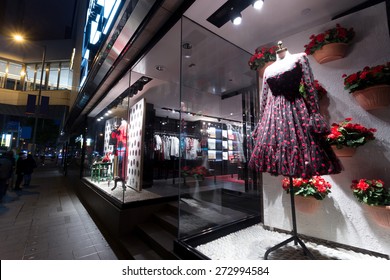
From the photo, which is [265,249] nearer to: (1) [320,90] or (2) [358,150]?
(2) [358,150]

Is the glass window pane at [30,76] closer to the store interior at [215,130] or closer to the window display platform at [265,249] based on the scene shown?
the store interior at [215,130]

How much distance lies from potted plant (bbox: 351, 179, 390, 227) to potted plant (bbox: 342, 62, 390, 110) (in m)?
0.66

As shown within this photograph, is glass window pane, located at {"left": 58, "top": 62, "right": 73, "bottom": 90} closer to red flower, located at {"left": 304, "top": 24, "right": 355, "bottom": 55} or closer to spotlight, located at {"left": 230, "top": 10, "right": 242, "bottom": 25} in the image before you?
spotlight, located at {"left": 230, "top": 10, "right": 242, "bottom": 25}

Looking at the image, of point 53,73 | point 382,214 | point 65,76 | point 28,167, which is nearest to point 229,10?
point 382,214

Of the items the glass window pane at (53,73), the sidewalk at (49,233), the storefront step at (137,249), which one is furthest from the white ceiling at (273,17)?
the glass window pane at (53,73)

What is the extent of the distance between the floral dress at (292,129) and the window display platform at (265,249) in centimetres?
88

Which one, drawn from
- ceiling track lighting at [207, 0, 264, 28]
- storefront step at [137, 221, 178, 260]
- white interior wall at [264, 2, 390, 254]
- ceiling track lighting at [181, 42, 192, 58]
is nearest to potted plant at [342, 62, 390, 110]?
white interior wall at [264, 2, 390, 254]

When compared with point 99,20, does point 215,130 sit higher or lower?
lower

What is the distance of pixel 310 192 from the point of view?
181 cm

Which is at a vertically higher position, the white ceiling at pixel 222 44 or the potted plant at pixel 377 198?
the white ceiling at pixel 222 44

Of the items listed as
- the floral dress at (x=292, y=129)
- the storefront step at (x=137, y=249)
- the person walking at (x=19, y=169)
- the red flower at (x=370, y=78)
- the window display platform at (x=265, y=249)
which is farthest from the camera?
the person walking at (x=19, y=169)

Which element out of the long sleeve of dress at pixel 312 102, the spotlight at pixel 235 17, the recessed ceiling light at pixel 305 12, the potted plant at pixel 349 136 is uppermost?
the recessed ceiling light at pixel 305 12

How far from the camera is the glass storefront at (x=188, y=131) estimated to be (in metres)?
2.52

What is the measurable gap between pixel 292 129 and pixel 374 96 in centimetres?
83
